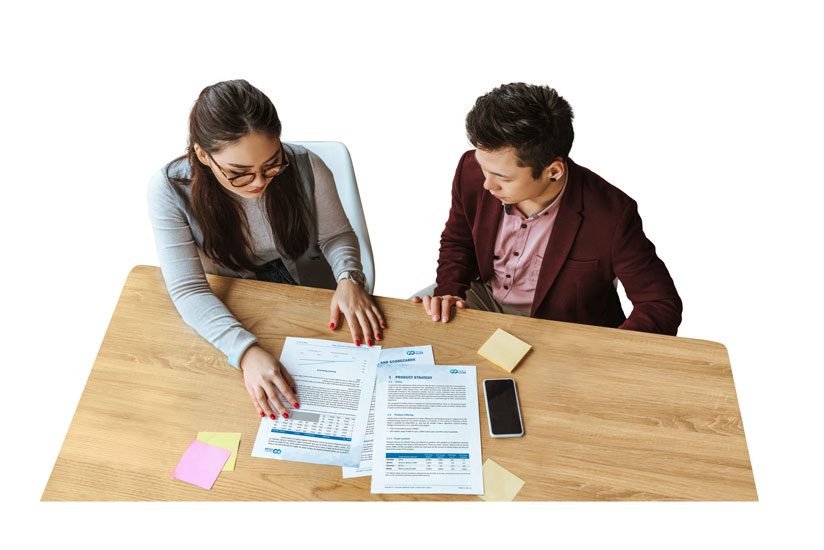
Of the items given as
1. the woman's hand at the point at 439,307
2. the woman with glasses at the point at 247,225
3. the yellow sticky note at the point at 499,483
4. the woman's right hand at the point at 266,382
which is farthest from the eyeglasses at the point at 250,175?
the yellow sticky note at the point at 499,483

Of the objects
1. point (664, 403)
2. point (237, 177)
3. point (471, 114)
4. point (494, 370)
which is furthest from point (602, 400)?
point (237, 177)

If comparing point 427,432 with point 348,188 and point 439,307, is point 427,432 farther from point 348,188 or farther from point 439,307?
point 348,188

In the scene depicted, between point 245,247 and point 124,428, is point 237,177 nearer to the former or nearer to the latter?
point 245,247

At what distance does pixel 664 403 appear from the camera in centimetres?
159

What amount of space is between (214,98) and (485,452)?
1186mm

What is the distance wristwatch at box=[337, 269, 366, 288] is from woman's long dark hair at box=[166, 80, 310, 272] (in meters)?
0.22

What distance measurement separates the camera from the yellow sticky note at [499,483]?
141cm

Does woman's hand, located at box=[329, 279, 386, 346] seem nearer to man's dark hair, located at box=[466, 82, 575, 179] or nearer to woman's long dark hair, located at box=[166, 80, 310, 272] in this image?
woman's long dark hair, located at box=[166, 80, 310, 272]

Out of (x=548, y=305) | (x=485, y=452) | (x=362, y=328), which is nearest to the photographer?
(x=485, y=452)

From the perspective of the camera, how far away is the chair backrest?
2.13 meters

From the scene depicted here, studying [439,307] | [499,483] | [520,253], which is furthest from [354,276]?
[499,483]

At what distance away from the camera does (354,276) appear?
191cm

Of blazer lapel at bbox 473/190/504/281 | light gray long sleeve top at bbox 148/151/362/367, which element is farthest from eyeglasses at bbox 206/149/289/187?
blazer lapel at bbox 473/190/504/281

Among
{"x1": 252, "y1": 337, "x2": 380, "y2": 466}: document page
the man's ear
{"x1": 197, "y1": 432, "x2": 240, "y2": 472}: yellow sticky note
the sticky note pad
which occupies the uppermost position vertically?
the man's ear
